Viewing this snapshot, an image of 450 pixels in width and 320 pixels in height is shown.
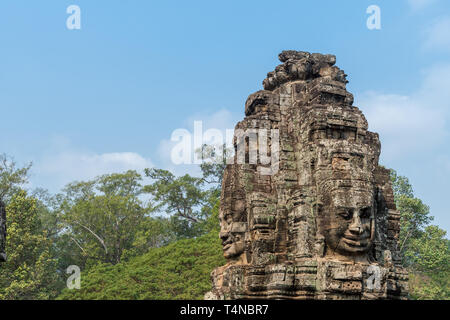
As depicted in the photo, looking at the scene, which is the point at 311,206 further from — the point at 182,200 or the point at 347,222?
the point at 182,200

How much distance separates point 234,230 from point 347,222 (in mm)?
2063

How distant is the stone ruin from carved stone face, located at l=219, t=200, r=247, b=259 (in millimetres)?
18

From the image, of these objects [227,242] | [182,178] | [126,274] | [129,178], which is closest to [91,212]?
[129,178]

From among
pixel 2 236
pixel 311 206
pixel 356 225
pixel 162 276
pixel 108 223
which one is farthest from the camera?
pixel 108 223

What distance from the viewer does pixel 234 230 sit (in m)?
8.14

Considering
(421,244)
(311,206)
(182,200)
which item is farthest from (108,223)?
(311,206)

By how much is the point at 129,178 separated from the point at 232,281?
22.1 m

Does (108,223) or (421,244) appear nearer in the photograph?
(421,244)

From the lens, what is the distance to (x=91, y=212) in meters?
25.7

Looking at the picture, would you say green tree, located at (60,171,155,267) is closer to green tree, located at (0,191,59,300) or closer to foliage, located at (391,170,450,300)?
green tree, located at (0,191,59,300)

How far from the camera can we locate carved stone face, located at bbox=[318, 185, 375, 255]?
697 centimetres
